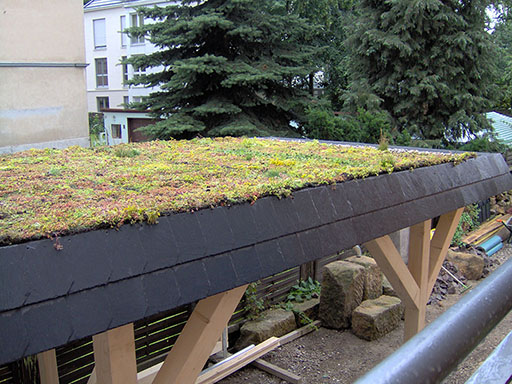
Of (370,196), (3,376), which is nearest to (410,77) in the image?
(370,196)

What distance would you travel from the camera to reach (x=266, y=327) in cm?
840

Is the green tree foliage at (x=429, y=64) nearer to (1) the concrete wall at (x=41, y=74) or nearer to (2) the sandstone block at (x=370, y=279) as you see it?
(2) the sandstone block at (x=370, y=279)

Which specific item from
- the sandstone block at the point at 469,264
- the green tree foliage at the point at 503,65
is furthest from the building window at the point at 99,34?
the sandstone block at the point at 469,264

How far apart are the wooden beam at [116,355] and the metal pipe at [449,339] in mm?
2629

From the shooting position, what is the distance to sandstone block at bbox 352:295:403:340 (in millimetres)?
8875

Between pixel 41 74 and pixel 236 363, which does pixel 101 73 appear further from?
pixel 236 363

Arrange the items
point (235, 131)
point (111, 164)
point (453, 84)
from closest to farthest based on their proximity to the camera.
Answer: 1. point (111, 164)
2. point (235, 131)
3. point (453, 84)

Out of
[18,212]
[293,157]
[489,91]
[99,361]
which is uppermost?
[489,91]

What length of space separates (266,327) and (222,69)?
309 inches

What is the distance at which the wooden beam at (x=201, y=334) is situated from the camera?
11.3 ft

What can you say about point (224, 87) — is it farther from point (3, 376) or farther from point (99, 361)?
point (99, 361)

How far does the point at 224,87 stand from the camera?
15195 mm

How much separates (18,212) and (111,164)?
2237 mm

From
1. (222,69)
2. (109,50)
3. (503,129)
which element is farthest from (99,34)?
(503,129)
